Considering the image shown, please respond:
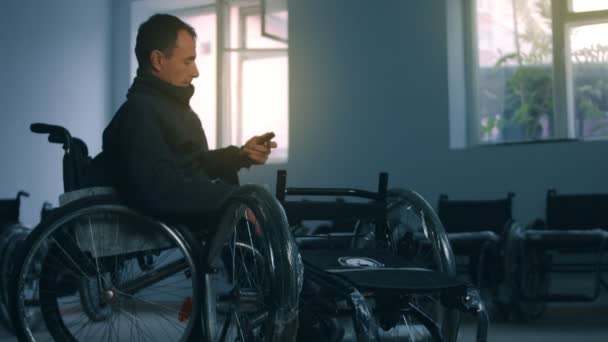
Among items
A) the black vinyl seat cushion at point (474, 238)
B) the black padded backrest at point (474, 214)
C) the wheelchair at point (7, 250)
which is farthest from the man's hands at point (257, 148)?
the black padded backrest at point (474, 214)

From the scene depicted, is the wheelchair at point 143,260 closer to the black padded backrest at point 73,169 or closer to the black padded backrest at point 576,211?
the black padded backrest at point 73,169

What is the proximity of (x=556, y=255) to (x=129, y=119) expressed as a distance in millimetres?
3106

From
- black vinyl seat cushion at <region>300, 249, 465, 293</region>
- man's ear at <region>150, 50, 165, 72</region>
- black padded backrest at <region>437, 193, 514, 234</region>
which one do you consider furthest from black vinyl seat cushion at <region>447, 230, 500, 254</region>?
man's ear at <region>150, 50, 165, 72</region>

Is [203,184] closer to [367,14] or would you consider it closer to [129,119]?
[129,119]

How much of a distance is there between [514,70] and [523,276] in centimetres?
145

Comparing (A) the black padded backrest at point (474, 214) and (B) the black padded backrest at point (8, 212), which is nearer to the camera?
(B) the black padded backrest at point (8, 212)

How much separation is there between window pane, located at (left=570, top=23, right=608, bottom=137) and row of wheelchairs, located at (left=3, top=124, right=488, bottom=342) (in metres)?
2.91


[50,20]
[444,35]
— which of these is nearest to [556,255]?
[444,35]

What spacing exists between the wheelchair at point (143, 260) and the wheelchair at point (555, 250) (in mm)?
2288

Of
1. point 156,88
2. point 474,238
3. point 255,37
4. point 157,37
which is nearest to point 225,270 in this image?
point 156,88

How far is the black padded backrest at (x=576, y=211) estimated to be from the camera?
4109mm

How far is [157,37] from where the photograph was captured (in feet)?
6.92

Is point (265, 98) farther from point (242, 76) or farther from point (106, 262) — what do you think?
point (106, 262)

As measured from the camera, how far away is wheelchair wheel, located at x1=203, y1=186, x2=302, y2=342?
1536mm
